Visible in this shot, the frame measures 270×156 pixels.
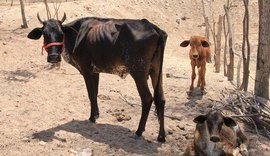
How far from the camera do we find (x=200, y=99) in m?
8.92

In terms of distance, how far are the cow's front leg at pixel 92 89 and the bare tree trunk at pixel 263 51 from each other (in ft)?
10.6

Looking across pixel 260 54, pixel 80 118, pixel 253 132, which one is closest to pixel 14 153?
pixel 80 118

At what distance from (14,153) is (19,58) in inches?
241

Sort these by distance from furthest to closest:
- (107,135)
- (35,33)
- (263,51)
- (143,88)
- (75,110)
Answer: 1. (263,51)
2. (75,110)
3. (35,33)
4. (107,135)
5. (143,88)

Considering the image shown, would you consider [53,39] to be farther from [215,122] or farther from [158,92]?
[215,122]

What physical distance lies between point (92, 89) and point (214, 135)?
234cm

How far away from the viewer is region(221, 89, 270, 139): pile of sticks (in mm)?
7551

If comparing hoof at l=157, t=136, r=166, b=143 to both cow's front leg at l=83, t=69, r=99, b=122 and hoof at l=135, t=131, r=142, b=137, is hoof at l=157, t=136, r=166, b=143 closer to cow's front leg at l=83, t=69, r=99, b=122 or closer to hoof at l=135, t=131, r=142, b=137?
hoof at l=135, t=131, r=142, b=137

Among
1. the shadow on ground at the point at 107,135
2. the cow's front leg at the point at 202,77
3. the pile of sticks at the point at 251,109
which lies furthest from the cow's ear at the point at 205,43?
the shadow on ground at the point at 107,135

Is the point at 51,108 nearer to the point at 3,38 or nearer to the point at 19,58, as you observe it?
the point at 19,58

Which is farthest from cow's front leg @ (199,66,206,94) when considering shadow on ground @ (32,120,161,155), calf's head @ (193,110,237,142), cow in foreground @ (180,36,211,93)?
calf's head @ (193,110,237,142)

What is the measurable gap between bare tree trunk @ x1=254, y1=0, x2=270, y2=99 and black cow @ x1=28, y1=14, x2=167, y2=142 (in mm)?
2602

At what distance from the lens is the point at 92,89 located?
23.7 feet

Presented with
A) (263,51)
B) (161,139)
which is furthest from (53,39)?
(263,51)
